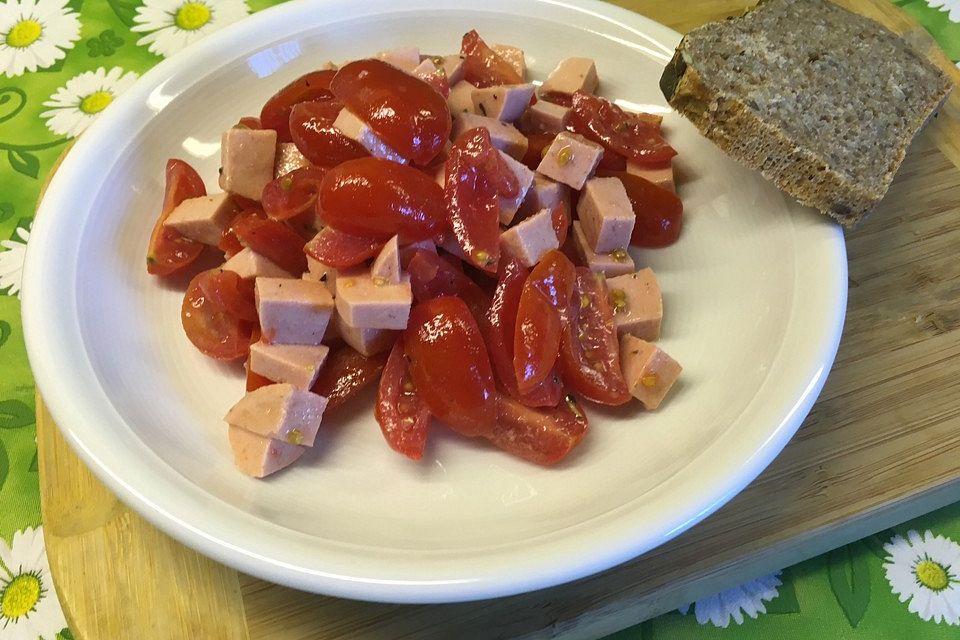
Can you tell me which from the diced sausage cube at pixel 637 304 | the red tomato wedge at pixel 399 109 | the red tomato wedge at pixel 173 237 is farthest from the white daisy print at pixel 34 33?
the diced sausage cube at pixel 637 304

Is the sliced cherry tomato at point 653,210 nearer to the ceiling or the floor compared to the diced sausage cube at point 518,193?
nearer to the floor

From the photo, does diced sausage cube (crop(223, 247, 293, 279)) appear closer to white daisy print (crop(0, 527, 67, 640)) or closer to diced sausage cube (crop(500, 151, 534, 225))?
diced sausage cube (crop(500, 151, 534, 225))

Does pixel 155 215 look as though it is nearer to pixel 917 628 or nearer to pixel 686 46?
pixel 686 46

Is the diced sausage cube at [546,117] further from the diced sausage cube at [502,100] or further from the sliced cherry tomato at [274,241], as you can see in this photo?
the sliced cherry tomato at [274,241]

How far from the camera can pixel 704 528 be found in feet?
4.93

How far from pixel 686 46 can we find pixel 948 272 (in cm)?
87

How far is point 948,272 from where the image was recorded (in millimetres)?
1870

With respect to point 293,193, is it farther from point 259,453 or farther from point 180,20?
point 180,20

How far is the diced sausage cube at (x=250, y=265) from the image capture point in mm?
1615

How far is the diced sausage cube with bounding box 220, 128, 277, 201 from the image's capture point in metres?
1.70

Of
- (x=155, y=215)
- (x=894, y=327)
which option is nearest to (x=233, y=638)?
(x=155, y=215)

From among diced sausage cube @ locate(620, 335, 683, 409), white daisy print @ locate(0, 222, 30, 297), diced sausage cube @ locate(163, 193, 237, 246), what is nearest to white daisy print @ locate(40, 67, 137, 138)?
white daisy print @ locate(0, 222, 30, 297)

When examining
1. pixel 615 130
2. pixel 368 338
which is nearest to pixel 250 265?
pixel 368 338

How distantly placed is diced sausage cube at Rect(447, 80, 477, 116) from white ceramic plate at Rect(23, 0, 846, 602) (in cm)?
43
